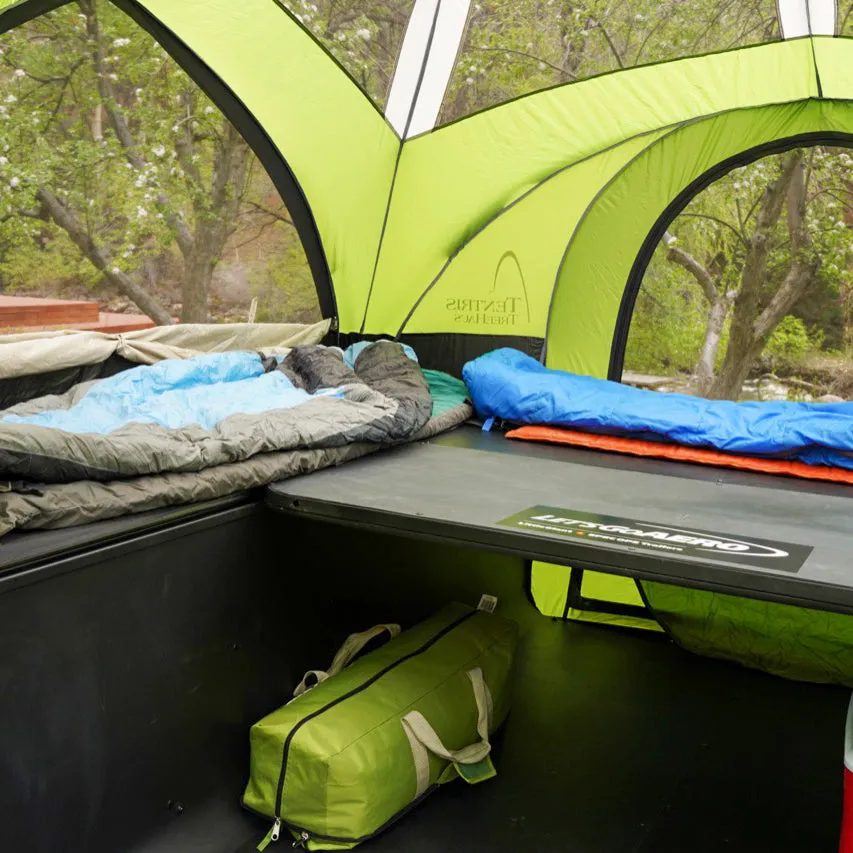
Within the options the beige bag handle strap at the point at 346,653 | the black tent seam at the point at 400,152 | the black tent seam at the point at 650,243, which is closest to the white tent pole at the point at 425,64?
the black tent seam at the point at 400,152

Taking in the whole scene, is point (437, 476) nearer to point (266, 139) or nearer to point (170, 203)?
point (266, 139)

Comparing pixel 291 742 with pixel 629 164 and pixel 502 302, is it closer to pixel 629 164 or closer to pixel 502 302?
pixel 502 302

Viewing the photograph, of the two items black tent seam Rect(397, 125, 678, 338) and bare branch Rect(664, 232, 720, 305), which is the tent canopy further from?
bare branch Rect(664, 232, 720, 305)

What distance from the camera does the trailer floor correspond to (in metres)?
1.79

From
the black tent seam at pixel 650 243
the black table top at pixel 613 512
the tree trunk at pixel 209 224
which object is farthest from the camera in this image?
the tree trunk at pixel 209 224

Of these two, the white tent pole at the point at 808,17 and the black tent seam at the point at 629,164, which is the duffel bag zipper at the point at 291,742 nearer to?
the black tent seam at the point at 629,164

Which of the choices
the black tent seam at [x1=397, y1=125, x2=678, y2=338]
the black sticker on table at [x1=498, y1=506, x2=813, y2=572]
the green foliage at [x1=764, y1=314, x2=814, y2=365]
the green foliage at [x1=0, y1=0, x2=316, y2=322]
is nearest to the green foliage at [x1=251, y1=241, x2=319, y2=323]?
the green foliage at [x1=0, y1=0, x2=316, y2=322]

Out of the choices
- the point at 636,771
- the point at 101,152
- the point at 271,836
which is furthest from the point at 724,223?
the point at 271,836

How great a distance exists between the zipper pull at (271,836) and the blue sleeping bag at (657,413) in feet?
4.15

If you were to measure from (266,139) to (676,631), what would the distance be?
1.91 meters

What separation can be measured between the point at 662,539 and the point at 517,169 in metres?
1.88

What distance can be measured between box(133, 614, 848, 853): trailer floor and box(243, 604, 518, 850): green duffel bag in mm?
56

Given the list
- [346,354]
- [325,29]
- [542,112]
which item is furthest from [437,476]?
[325,29]

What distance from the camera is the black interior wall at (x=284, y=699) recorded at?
146 cm
